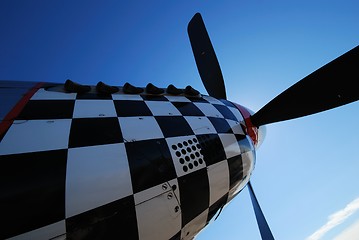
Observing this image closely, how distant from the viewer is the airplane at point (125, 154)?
1.33 metres

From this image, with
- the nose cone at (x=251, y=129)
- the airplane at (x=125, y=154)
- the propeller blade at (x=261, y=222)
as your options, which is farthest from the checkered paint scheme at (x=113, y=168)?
the propeller blade at (x=261, y=222)

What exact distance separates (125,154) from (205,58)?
12.1 ft

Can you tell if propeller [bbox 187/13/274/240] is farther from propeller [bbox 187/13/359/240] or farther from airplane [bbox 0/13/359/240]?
airplane [bbox 0/13/359/240]

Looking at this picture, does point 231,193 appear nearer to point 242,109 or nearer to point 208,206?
point 208,206

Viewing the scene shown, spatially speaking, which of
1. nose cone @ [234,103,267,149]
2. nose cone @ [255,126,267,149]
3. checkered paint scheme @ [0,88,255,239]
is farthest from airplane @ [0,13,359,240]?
nose cone @ [255,126,267,149]

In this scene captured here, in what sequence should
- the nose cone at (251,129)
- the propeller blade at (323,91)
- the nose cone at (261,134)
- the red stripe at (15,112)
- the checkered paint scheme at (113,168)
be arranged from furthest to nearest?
the nose cone at (261,134) → the nose cone at (251,129) → the propeller blade at (323,91) → the red stripe at (15,112) → the checkered paint scheme at (113,168)

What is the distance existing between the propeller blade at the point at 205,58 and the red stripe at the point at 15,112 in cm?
336

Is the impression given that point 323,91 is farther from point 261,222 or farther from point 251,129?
point 261,222

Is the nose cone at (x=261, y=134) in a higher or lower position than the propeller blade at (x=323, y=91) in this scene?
lower

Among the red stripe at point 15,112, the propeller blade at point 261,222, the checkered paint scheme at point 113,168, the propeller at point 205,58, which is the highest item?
the propeller at point 205,58

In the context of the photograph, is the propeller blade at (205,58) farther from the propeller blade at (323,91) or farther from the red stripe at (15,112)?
the red stripe at (15,112)

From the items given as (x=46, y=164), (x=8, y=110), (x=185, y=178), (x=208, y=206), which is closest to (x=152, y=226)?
(x=185, y=178)

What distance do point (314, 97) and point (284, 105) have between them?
375 millimetres

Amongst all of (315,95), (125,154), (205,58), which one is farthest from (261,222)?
(205,58)
